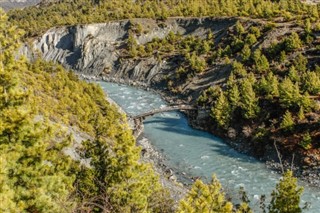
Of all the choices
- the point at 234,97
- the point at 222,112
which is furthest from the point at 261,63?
the point at 222,112

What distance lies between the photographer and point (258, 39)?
249 feet

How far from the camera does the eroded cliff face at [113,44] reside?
93000 mm

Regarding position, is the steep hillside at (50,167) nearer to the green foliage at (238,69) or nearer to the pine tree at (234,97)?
the pine tree at (234,97)

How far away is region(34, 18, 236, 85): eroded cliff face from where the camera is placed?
93.0 meters

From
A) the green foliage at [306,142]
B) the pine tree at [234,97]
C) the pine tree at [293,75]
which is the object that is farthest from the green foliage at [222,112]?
the green foliage at [306,142]

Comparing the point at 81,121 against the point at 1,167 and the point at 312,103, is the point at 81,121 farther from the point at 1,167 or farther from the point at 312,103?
the point at 1,167

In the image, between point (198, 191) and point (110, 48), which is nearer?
point (198, 191)

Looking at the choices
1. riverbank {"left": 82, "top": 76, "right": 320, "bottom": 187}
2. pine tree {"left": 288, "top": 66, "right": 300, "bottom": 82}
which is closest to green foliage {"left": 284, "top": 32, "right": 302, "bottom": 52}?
pine tree {"left": 288, "top": 66, "right": 300, "bottom": 82}

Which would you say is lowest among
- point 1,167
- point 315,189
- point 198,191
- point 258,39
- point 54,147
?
point 315,189

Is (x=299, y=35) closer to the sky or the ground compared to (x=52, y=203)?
closer to the sky

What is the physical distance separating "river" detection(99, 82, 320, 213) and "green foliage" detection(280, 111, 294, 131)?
5.84 meters

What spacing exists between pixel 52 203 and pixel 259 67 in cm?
5303

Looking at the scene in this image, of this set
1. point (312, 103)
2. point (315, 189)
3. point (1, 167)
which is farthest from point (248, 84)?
point (1, 167)

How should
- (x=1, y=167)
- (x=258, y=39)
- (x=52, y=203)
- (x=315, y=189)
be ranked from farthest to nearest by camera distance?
(x=258, y=39) < (x=315, y=189) < (x=52, y=203) < (x=1, y=167)
